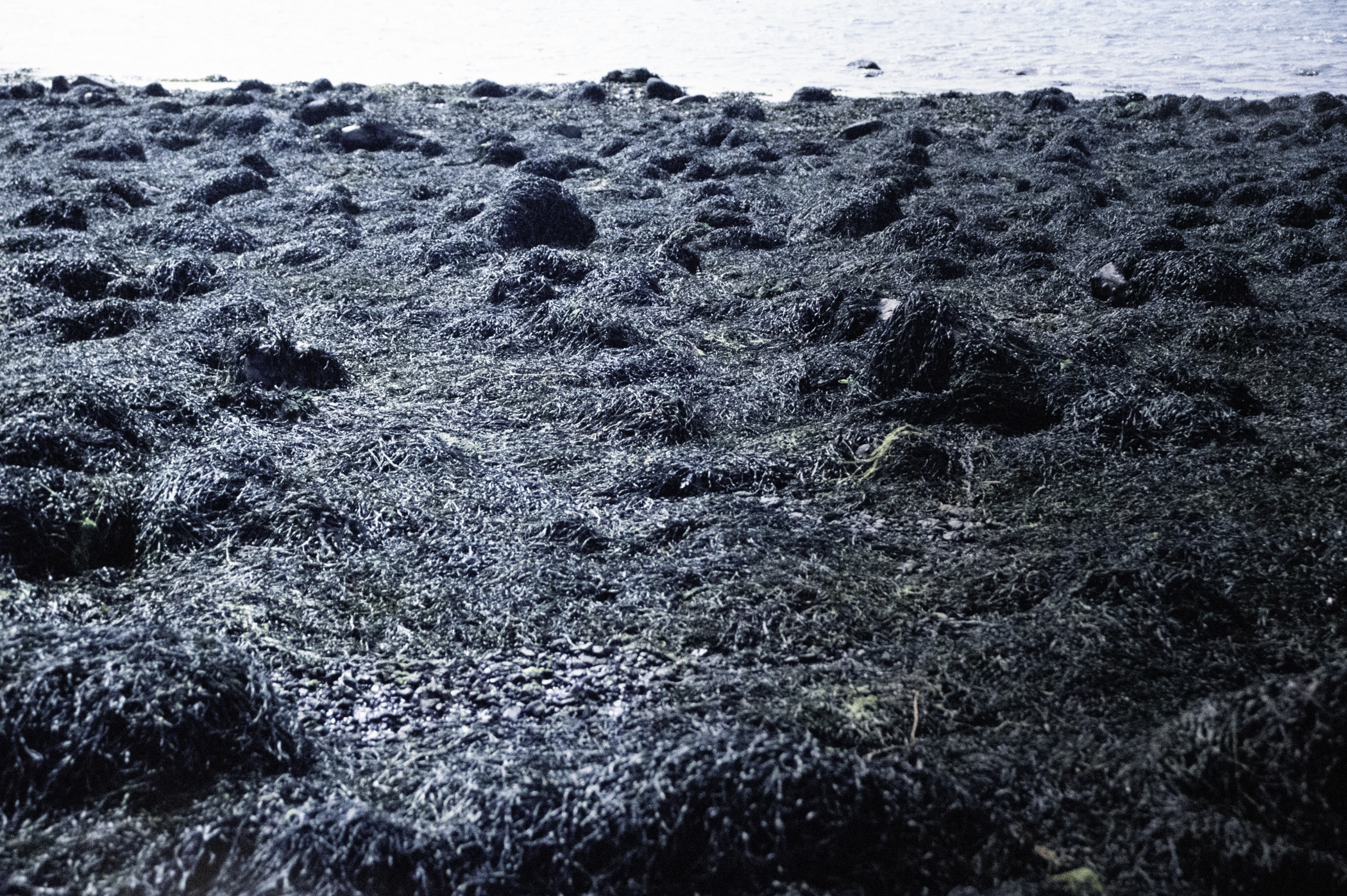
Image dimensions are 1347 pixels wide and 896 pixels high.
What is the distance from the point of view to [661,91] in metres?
16.5

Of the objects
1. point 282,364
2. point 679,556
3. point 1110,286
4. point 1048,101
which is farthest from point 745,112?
Answer: point 679,556

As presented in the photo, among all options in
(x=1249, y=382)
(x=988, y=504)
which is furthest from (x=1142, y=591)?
(x=1249, y=382)

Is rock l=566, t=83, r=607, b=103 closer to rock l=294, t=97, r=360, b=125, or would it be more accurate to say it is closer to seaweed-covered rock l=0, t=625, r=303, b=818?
rock l=294, t=97, r=360, b=125

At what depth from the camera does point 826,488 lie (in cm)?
399

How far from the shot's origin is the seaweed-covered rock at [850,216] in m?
7.85

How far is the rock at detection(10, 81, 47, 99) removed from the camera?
52.1 ft

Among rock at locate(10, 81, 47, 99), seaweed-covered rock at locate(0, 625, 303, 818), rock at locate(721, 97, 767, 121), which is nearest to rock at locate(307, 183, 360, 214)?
rock at locate(721, 97, 767, 121)

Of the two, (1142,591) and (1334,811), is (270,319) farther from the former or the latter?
(1334,811)

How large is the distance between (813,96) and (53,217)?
11361 mm

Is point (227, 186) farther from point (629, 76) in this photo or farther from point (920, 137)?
point (629, 76)

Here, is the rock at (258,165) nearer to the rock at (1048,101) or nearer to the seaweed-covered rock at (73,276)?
the seaweed-covered rock at (73,276)

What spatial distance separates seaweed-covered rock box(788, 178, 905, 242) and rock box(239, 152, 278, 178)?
231 inches

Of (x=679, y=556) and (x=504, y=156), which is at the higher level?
(x=504, y=156)

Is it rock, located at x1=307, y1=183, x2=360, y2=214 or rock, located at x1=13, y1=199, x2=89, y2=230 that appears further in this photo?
rock, located at x1=307, y1=183, x2=360, y2=214
